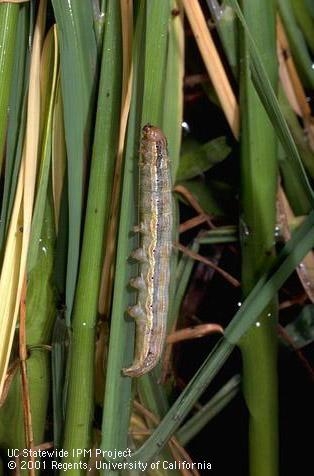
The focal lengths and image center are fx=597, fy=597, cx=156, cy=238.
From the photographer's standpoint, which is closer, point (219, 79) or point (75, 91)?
point (75, 91)

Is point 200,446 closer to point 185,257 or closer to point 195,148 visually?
point 185,257

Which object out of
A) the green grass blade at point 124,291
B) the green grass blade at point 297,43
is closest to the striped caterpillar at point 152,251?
the green grass blade at point 124,291

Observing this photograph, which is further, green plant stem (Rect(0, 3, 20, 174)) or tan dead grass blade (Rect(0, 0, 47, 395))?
tan dead grass blade (Rect(0, 0, 47, 395))

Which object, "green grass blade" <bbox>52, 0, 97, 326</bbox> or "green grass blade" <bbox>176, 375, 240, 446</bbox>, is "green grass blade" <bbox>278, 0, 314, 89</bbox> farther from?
"green grass blade" <bbox>176, 375, 240, 446</bbox>

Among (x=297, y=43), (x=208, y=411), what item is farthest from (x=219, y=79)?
(x=208, y=411)

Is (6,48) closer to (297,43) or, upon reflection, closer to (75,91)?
(75,91)

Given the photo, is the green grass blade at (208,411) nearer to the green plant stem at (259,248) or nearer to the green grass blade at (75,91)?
the green plant stem at (259,248)

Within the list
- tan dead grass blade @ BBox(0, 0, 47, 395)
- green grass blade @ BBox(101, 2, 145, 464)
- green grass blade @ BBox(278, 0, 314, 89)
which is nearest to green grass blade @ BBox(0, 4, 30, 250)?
tan dead grass blade @ BBox(0, 0, 47, 395)
